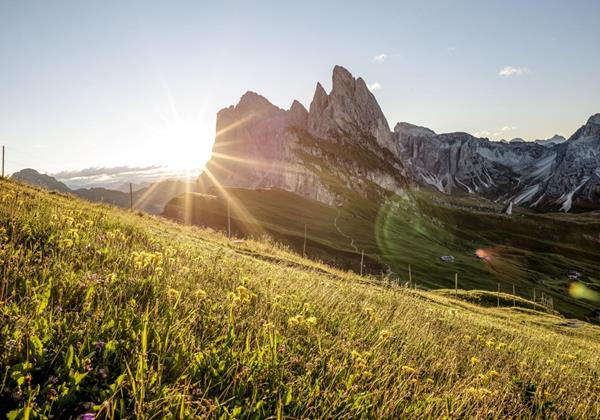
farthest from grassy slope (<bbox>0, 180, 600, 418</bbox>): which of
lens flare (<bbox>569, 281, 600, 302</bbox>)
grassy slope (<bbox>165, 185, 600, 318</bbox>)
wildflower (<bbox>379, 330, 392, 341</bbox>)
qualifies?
lens flare (<bbox>569, 281, 600, 302</bbox>)

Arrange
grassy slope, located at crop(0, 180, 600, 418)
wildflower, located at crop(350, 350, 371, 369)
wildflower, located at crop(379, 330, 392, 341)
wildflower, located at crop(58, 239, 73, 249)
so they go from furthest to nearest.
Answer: wildflower, located at crop(58, 239, 73, 249)
wildflower, located at crop(379, 330, 392, 341)
wildflower, located at crop(350, 350, 371, 369)
grassy slope, located at crop(0, 180, 600, 418)

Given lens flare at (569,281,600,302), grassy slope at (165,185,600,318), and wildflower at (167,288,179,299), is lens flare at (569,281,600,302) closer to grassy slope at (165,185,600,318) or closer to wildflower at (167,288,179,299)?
grassy slope at (165,185,600,318)

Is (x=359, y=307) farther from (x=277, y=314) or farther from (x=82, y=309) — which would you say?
(x=82, y=309)

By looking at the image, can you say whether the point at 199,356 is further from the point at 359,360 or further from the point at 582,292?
the point at 582,292

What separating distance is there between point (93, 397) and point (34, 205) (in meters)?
9.42

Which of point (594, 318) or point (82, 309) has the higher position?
point (82, 309)

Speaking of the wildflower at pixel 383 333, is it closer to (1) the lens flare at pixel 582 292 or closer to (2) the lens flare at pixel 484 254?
(1) the lens flare at pixel 582 292

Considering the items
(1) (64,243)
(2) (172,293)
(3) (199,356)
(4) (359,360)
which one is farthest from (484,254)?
(3) (199,356)

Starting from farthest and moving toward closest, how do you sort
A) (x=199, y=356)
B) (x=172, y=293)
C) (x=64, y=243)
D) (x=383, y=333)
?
(x=64, y=243)
(x=383, y=333)
(x=172, y=293)
(x=199, y=356)

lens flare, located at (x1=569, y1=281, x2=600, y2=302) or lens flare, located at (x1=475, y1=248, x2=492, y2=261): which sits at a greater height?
lens flare, located at (x1=475, y1=248, x2=492, y2=261)

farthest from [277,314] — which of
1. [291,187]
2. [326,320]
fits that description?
[291,187]

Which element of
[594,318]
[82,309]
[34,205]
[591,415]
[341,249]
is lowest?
[594,318]

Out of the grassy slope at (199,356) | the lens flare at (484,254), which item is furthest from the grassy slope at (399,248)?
A: the grassy slope at (199,356)

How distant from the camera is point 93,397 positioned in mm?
2779
